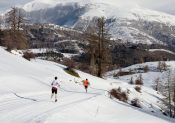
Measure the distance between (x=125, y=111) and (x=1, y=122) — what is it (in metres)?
17.2

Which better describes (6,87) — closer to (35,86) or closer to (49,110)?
(35,86)

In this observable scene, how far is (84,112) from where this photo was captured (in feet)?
100

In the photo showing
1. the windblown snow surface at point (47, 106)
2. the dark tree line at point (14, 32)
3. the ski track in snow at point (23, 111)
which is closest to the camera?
the ski track in snow at point (23, 111)

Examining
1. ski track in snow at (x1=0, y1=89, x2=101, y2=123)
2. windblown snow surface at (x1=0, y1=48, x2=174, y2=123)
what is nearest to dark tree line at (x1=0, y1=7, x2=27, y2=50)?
windblown snow surface at (x1=0, y1=48, x2=174, y2=123)

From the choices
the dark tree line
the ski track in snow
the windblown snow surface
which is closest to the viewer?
the ski track in snow

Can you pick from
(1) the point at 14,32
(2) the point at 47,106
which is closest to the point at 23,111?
(2) the point at 47,106

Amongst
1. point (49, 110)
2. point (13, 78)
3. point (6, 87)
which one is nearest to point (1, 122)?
point (49, 110)

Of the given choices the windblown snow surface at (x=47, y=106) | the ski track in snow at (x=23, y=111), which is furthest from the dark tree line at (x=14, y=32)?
the ski track in snow at (x=23, y=111)

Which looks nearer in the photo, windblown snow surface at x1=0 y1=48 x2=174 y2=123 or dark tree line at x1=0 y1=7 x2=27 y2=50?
windblown snow surface at x1=0 y1=48 x2=174 y2=123

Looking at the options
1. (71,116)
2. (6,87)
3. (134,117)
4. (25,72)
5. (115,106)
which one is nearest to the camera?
(71,116)

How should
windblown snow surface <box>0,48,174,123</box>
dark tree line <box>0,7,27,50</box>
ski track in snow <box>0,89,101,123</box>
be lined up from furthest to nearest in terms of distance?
dark tree line <box>0,7,27,50</box> → windblown snow surface <box>0,48,174,123</box> → ski track in snow <box>0,89,101,123</box>

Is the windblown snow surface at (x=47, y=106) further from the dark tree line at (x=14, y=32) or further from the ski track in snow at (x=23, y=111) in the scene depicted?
the dark tree line at (x=14, y=32)

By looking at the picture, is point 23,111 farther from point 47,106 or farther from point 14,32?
point 14,32

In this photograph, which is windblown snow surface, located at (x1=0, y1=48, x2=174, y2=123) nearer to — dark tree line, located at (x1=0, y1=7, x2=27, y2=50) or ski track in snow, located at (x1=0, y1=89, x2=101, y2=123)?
ski track in snow, located at (x1=0, y1=89, x2=101, y2=123)
